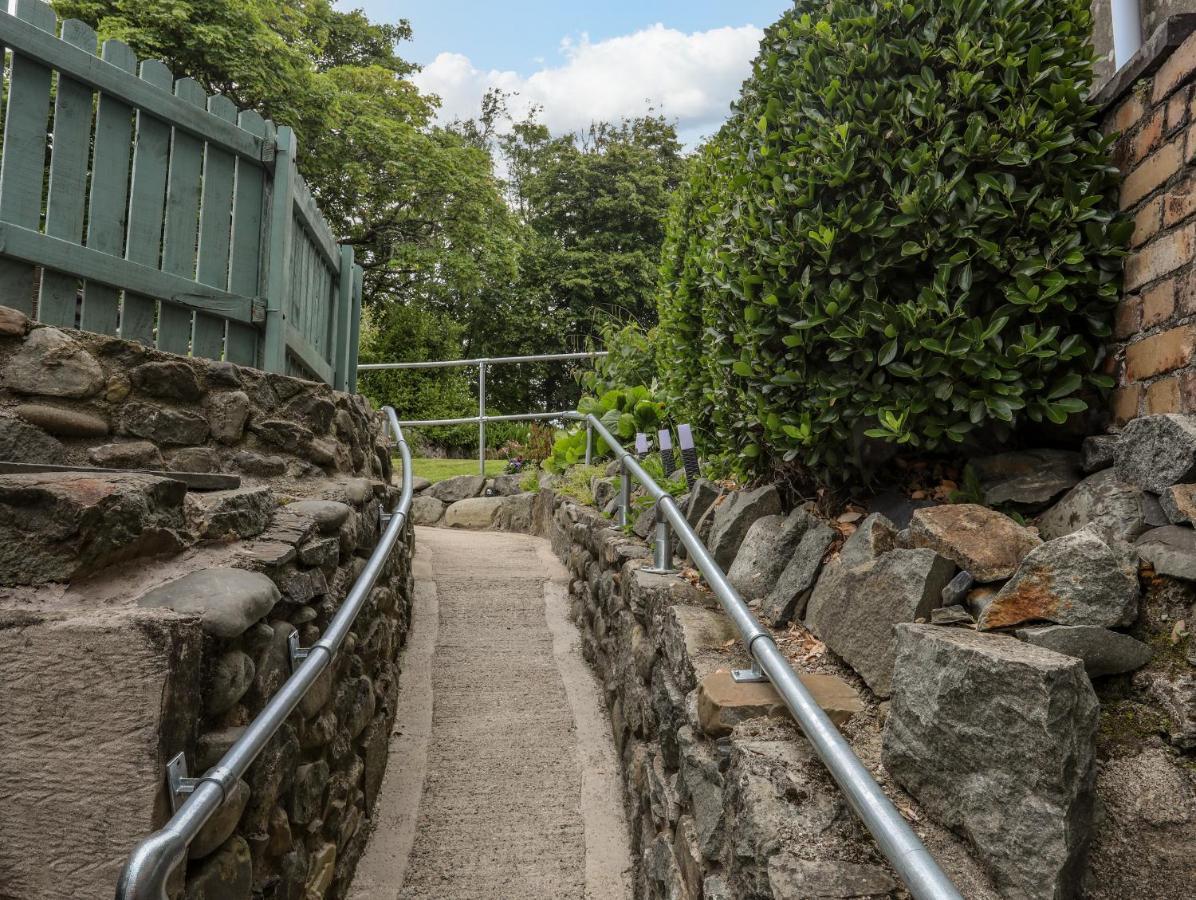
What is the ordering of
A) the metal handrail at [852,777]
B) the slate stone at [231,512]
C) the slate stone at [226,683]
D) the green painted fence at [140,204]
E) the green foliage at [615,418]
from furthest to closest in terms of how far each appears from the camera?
the green foliage at [615,418]
the green painted fence at [140,204]
the slate stone at [231,512]
the slate stone at [226,683]
the metal handrail at [852,777]

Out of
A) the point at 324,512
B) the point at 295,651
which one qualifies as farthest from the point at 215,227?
the point at 295,651

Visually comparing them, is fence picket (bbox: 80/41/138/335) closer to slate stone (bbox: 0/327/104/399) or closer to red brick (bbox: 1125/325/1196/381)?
slate stone (bbox: 0/327/104/399)

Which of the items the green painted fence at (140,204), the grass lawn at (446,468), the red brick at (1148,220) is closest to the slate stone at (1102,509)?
the red brick at (1148,220)

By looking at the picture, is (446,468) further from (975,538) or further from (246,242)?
(975,538)

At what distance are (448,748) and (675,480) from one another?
1823mm

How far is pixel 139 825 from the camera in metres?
1.50

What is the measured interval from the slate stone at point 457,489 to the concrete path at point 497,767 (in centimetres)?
321

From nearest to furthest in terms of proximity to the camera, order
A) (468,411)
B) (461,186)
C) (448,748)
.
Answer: (448,748) < (468,411) < (461,186)

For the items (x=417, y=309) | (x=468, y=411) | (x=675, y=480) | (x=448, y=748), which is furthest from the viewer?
(x=417, y=309)

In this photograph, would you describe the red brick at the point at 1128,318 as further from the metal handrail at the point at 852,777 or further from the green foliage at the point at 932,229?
the metal handrail at the point at 852,777

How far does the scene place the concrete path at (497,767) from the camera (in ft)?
9.50

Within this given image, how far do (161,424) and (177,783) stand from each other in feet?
3.86

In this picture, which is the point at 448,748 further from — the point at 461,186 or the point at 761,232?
the point at 461,186

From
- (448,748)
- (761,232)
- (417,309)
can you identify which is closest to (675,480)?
(448,748)
